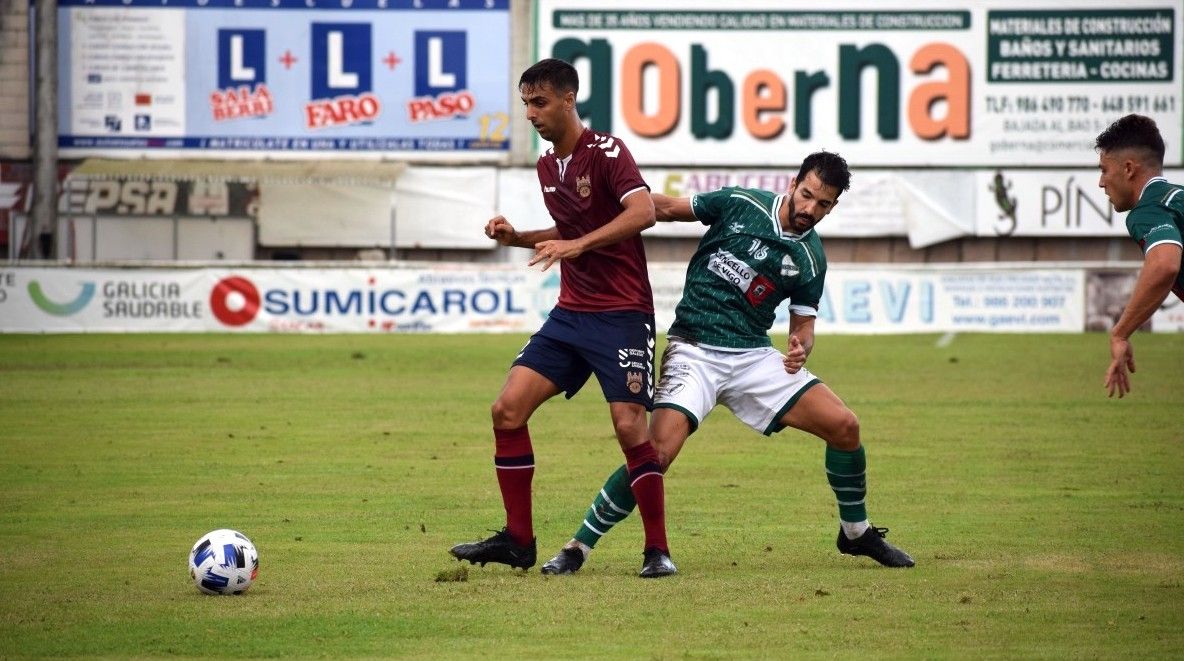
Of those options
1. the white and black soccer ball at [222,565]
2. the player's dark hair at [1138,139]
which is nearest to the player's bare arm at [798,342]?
the player's dark hair at [1138,139]

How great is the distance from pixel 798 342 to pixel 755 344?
248 millimetres

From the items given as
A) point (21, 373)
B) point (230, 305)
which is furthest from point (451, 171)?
point (21, 373)

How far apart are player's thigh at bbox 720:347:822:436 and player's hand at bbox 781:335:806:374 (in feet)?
0.19

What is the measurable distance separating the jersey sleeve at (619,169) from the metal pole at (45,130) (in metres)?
33.9

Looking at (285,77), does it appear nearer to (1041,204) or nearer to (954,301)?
(954,301)

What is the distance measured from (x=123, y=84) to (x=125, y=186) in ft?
8.25

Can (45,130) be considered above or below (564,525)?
above

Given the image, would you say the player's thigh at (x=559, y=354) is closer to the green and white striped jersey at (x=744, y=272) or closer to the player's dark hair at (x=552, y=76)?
the green and white striped jersey at (x=744, y=272)

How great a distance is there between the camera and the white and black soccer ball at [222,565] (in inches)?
293

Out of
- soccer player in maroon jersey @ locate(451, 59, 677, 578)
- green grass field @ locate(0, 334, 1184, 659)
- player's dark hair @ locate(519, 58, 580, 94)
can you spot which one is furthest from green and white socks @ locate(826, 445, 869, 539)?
player's dark hair @ locate(519, 58, 580, 94)

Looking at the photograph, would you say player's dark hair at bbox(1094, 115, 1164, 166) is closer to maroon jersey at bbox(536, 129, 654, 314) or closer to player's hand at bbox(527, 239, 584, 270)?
maroon jersey at bbox(536, 129, 654, 314)

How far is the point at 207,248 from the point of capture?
41219mm

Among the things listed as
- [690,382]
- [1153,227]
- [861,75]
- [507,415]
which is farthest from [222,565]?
[861,75]

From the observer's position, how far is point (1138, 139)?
7680mm
